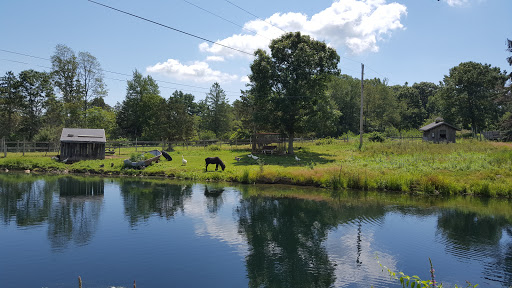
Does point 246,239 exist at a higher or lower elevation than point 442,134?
lower

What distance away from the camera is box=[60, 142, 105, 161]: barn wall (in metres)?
35.9

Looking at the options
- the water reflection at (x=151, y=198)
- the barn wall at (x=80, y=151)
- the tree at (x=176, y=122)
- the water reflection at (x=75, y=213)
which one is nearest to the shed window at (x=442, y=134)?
the tree at (x=176, y=122)

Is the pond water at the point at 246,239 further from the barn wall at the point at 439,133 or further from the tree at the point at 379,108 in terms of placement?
the tree at the point at 379,108

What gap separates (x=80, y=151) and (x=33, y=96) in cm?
2204

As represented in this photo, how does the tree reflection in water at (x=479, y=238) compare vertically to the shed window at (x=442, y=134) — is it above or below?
below

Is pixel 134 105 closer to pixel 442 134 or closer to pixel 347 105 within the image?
pixel 347 105

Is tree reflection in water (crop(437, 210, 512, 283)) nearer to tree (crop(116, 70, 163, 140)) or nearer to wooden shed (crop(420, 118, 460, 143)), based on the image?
wooden shed (crop(420, 118, 460, 143))

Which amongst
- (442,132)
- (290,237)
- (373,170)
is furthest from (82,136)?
(442,132)

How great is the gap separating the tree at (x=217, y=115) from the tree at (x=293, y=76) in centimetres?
3736

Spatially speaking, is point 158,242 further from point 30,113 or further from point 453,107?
point 453,107

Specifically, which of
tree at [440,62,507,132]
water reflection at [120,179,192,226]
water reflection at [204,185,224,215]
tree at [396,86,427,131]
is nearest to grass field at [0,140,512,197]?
water reflection at [204,185,224,215]

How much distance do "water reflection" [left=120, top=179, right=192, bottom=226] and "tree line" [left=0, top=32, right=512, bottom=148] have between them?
59.9 feet

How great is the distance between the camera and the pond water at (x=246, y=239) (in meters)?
10.3

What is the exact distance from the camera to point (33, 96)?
5128 cm
